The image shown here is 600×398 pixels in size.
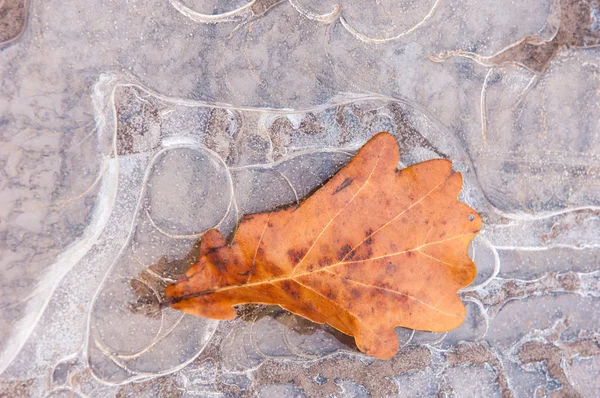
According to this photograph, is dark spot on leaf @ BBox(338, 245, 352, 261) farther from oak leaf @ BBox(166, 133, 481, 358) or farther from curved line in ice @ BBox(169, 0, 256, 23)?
curved line in ice @ BBox(169, 0, 256, 23)

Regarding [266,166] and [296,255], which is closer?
[296,255]

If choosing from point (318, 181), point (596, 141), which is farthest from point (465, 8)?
point (318, 181)

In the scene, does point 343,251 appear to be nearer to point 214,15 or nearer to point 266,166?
point 266,166

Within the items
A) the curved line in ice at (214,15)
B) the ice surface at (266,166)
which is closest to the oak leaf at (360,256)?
the ice surface at (266,166)

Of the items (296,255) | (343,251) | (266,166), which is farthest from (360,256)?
(266,166)

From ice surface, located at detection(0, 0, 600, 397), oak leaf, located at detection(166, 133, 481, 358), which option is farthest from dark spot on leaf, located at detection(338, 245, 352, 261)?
ice surface, located at detection(0, 0, 600, 397)

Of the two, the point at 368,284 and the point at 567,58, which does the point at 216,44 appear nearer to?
the point at 368,284
